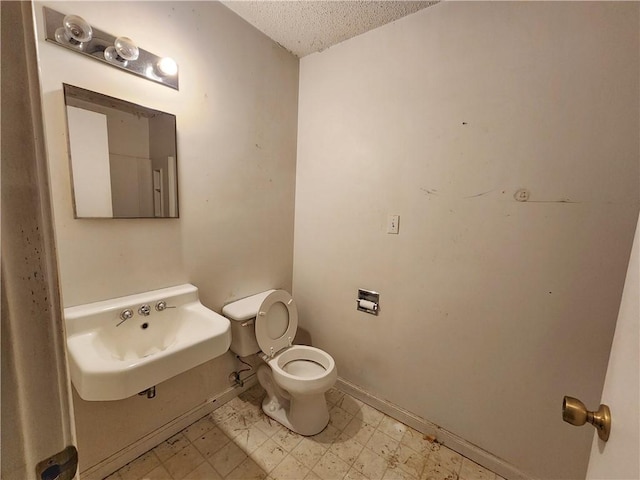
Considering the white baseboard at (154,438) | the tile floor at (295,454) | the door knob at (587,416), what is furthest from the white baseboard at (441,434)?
the door knob at (587,416)

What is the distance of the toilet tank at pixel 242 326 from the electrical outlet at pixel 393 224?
941 millimetres

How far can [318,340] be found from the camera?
2012 mm

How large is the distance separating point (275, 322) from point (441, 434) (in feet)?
3.81

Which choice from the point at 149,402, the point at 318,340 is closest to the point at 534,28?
the point at 318,340

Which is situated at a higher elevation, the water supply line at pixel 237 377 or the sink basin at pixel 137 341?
the sink basin at pixel 137 341

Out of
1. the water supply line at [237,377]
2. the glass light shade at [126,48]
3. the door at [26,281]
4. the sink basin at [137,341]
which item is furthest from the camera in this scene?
the water supply line at [237,377]

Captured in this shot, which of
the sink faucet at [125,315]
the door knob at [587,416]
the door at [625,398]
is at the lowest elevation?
the sink faucet at [125,315]

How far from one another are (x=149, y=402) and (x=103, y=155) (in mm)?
1226

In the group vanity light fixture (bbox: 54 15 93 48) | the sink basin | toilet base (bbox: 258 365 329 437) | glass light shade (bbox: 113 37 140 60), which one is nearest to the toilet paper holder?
toilet base (bbox: 258 365 329 437)

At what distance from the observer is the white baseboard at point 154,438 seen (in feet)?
4.04

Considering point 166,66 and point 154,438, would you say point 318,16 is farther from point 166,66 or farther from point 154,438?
point 154,438

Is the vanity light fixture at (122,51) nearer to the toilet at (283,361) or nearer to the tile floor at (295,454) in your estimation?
the toilet at (283,361)

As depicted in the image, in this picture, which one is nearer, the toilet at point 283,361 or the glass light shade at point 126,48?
the glass light shade at point 126,48

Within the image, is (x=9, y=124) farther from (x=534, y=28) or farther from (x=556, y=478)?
(x=556, y=478)
